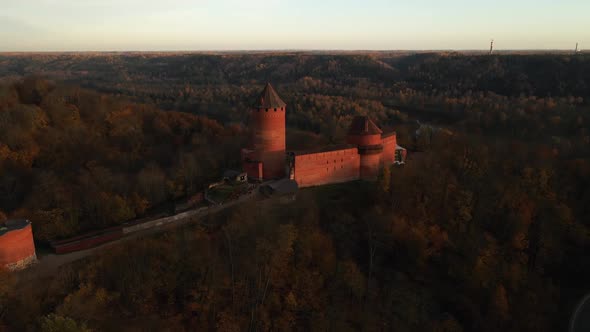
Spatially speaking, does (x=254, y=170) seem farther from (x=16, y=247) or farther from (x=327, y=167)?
(x=16, y=247)

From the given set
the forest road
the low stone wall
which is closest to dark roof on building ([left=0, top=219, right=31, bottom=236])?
the low stone wall

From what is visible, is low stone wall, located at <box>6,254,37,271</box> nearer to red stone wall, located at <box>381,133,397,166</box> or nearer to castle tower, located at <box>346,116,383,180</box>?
castle tower, located at <box>346,116,383,180</box>

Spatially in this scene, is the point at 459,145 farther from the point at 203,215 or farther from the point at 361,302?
the point at 203,215

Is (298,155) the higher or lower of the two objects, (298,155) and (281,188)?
the higher

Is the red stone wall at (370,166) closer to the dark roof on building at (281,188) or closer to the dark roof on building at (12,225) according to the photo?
the dark roof on building at (281,188)

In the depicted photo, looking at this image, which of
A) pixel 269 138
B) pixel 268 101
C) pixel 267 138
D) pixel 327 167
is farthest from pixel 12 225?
pixel 327 167

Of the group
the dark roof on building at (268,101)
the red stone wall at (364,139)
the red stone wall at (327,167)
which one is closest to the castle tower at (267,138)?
the dark roof on building at (268,101)
